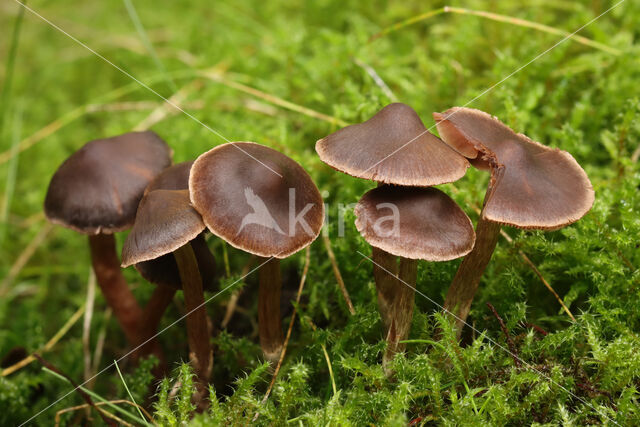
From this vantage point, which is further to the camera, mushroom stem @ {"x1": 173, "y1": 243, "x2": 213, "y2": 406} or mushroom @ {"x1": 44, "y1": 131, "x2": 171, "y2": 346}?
mushroom @ {"x1": 44, "y1": 131, "x2": 171, "y2": 346}

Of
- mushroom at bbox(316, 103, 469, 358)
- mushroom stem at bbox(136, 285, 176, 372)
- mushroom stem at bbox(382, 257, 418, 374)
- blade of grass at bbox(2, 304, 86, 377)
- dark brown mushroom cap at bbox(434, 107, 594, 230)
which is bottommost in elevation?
blade of grass at bbox(2, 304, 86, 377)

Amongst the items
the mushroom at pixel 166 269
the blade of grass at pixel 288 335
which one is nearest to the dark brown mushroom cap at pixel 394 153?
the mushroom at pixel 166 269

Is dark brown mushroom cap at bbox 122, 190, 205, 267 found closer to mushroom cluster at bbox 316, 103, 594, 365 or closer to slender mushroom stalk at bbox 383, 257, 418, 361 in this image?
mushroom cluster at bbox 316, 103, 594, 365

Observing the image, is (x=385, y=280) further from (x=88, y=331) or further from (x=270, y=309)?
(x=88, y=331)

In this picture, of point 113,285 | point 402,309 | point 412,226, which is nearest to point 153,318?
point 113,285

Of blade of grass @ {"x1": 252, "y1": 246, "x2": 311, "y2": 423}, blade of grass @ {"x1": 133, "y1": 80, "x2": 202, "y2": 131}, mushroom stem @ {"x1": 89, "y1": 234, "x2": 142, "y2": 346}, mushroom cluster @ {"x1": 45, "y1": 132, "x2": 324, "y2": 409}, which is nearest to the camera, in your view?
mushroom cluster @ {"x1": 45, "y1": 132, "x2": 324, "y2": 409}

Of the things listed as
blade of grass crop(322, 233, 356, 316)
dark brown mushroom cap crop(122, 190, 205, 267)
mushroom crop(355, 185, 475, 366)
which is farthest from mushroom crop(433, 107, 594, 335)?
dark brown mushroom cap crop(122, 190, 205, 267)

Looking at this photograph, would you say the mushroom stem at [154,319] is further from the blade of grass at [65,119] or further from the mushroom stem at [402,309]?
the blade of grass at [65,119]
